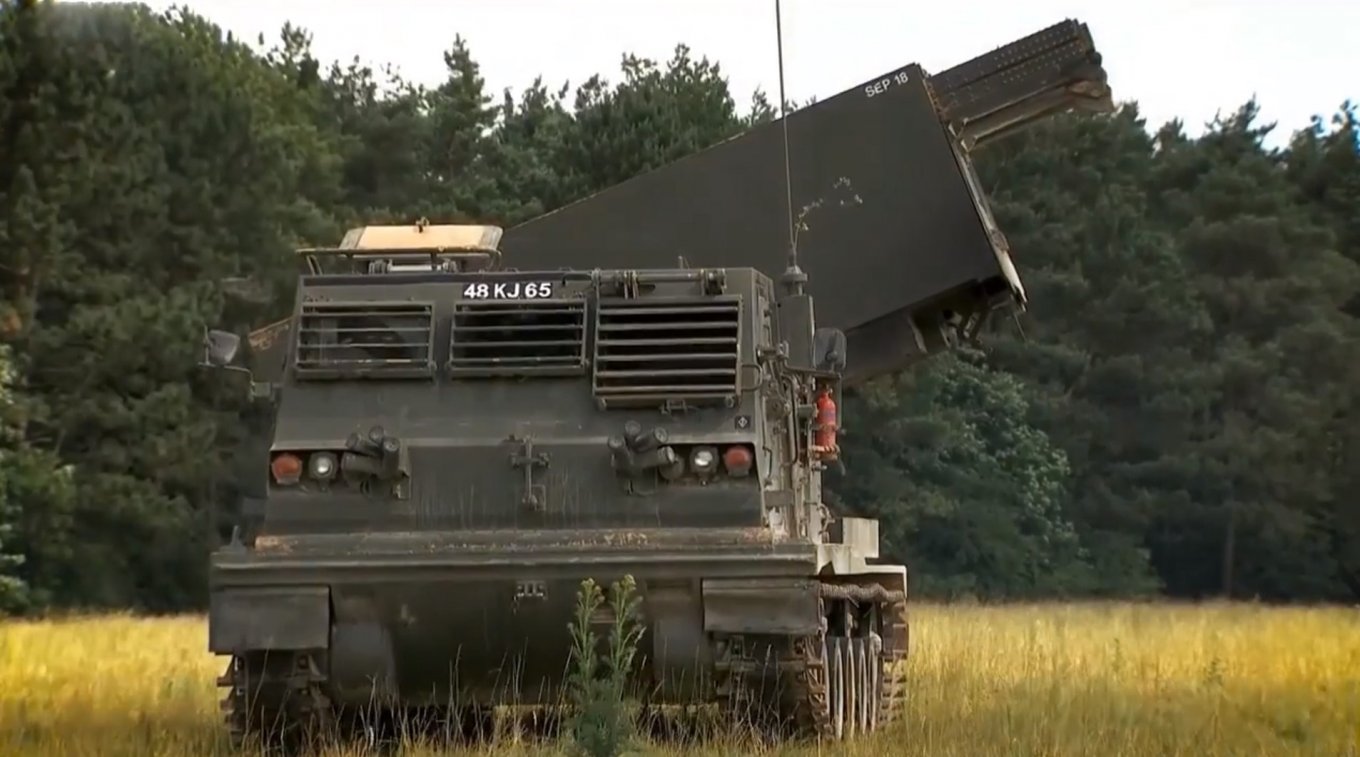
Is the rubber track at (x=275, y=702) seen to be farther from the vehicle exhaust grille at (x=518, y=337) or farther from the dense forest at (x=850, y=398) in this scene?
the dense forest at (x=850, y=398)

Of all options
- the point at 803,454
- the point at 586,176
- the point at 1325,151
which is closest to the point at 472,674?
the point at 803,454

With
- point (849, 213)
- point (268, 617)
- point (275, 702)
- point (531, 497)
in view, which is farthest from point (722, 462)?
point (849, 213)

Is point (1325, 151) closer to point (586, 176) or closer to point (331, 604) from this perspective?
point (586, 176)

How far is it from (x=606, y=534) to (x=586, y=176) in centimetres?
2395

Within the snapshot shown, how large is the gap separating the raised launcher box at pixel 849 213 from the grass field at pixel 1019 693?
2.28 m

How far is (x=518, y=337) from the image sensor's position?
10.6m

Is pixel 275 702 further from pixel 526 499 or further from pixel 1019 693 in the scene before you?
pixel 1019 693

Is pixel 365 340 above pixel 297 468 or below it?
above

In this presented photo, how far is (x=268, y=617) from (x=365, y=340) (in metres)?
1.56

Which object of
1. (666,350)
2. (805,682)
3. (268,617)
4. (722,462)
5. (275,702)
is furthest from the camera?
(666,350)

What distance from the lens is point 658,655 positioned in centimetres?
965

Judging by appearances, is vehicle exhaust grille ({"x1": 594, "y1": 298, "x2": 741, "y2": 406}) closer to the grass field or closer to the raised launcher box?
the grass field

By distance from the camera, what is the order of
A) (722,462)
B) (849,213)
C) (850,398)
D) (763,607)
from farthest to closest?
(850,398) < (849,213) < (722,462) < (763,607)

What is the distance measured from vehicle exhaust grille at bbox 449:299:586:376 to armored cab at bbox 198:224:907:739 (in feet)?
0.04
